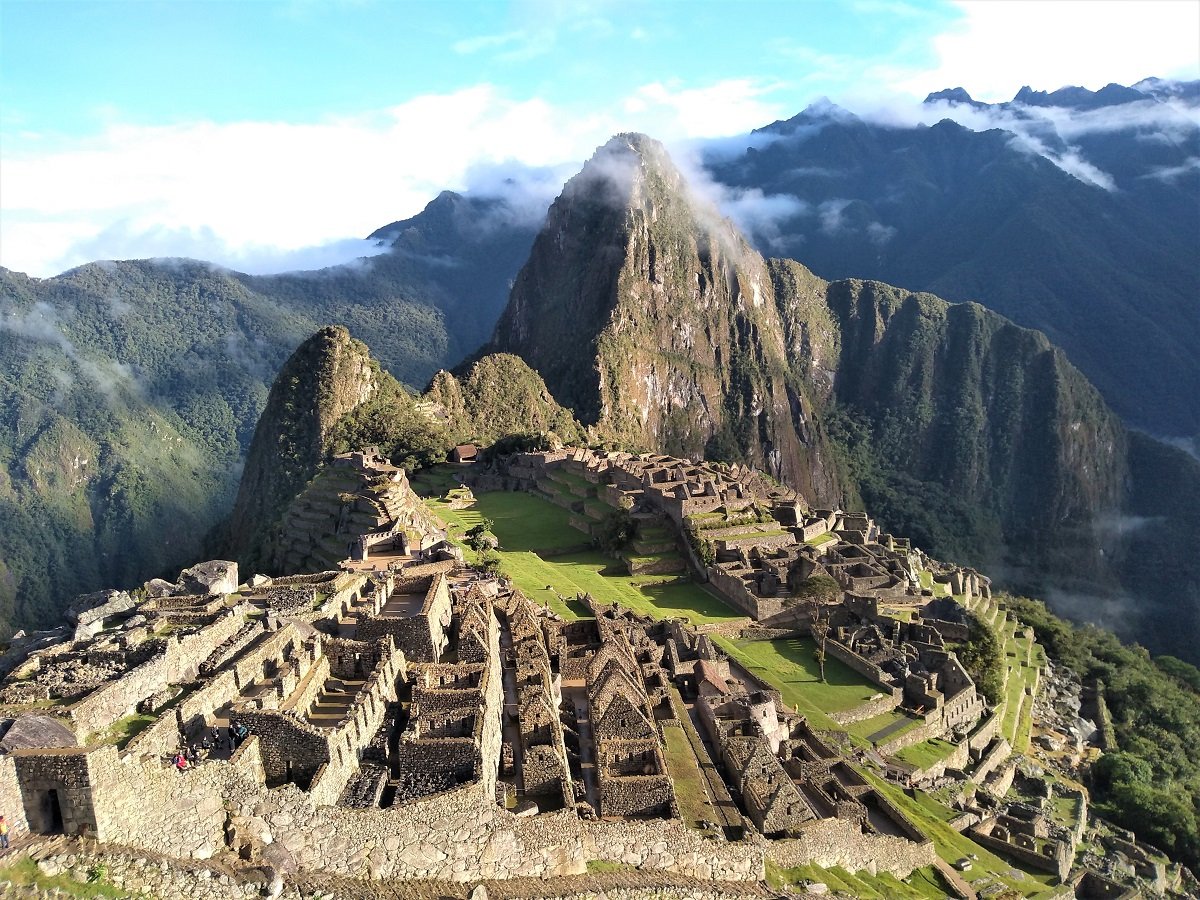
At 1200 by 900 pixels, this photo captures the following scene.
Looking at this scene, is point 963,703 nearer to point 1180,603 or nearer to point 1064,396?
point 1180,603

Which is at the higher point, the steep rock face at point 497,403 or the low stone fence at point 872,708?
the steep rock face at point 497,403

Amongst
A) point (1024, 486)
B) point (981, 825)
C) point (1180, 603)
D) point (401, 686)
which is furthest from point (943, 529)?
point (401, 686)

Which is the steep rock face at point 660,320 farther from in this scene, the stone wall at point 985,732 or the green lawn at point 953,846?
the green lawn at point 953,846

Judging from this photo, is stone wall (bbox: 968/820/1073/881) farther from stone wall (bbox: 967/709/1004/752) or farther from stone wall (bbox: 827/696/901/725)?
stone wall (bbox: 967/709/1004/752)

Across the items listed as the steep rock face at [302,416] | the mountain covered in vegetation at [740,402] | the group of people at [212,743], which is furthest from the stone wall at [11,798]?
the mountain covered in vegetation at [740,402]

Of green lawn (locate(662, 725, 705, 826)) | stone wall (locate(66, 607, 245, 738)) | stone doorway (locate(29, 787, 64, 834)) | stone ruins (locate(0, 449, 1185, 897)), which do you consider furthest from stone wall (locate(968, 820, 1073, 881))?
stone doorway (locate(29, 787, 64, 834))
